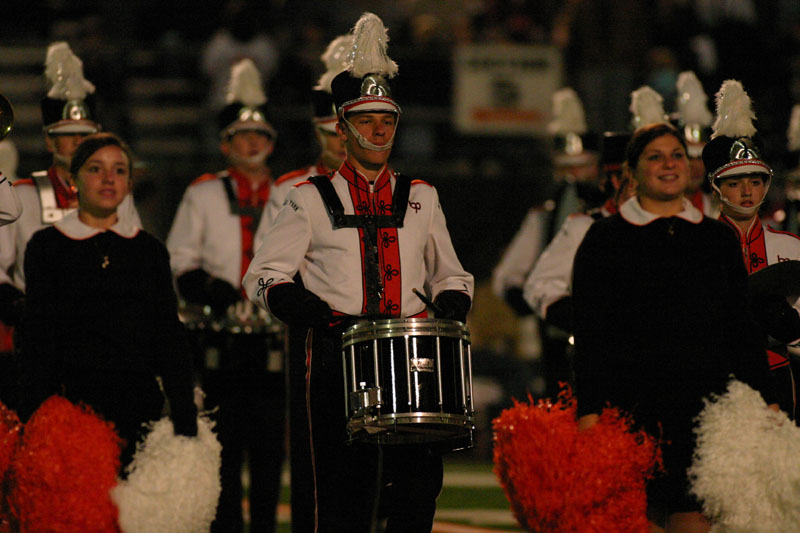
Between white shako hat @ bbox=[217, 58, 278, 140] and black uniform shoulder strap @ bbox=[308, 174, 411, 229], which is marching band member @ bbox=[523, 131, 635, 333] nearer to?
white shako hat @ bbox=[217, 58, 278, 140]

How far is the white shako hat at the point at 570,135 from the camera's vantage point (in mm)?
10375

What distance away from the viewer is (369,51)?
6.44 metres

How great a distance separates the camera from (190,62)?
15477 mm

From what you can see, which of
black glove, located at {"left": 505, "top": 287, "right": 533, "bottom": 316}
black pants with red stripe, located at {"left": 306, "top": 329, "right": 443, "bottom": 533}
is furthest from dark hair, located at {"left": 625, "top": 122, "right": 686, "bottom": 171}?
black glove, located at {"left": 505, "top": 287, "right": 533, "bottom": 316}

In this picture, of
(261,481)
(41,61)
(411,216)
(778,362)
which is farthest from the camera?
(41,61)

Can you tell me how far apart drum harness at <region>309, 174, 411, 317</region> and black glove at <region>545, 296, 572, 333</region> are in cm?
221

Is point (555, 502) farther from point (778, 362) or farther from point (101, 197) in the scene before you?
point (101, 197)

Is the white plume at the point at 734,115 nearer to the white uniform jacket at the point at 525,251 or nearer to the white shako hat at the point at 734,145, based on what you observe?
the white shako hat at the point at 734,145

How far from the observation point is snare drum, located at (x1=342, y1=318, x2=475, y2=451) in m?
5.67

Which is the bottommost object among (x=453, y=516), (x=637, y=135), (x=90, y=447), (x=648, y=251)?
(x=453, y=516)

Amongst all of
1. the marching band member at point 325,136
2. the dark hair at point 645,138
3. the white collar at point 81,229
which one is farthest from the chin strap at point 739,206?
the white collar at point 81,229

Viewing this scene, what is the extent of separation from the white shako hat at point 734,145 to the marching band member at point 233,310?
2.63 metres

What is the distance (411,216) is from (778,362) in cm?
194

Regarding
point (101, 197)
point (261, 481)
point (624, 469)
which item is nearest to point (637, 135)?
point (624, 469)
